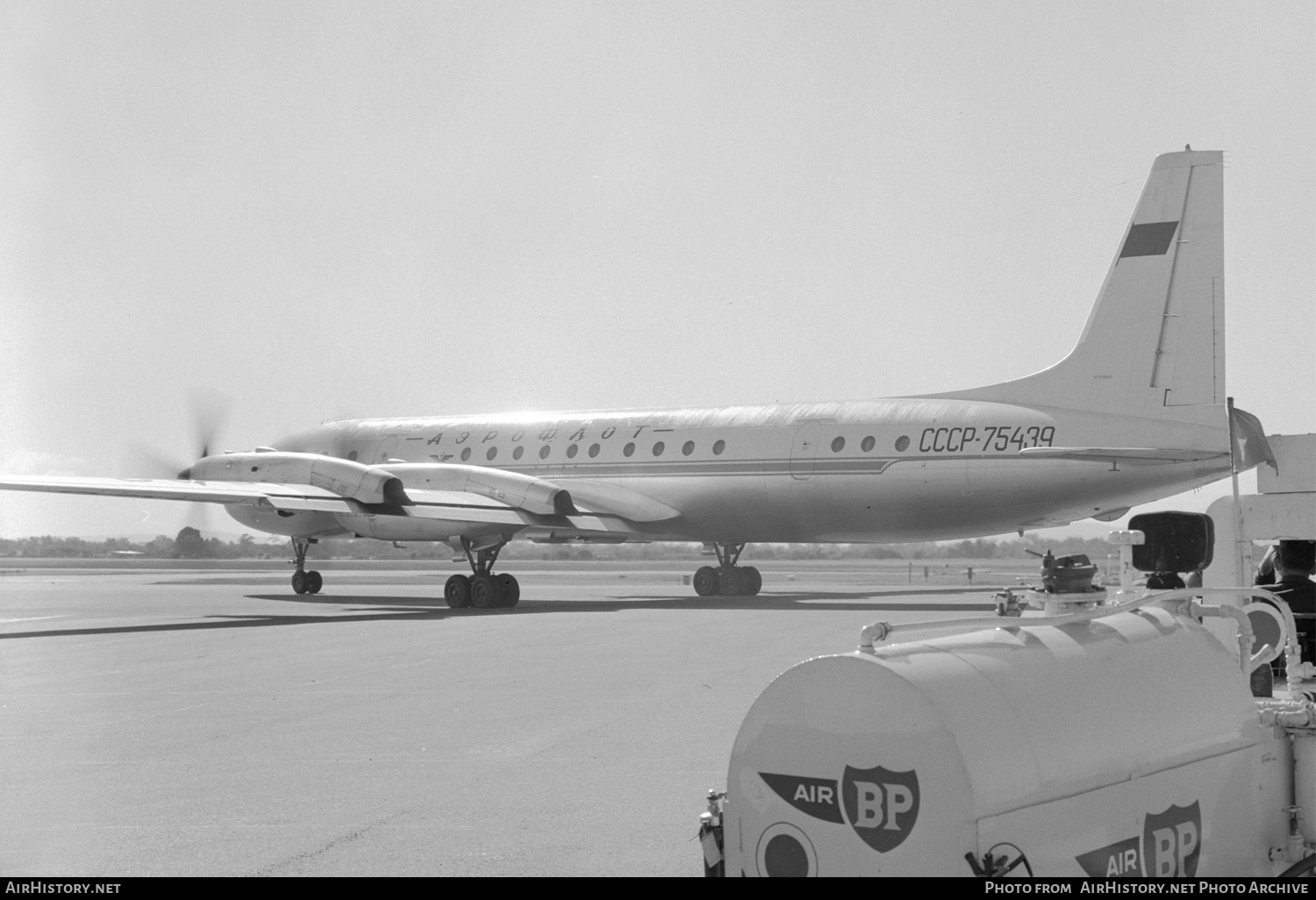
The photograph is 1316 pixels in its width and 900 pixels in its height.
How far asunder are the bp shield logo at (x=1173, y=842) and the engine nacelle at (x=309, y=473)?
19.7 metres

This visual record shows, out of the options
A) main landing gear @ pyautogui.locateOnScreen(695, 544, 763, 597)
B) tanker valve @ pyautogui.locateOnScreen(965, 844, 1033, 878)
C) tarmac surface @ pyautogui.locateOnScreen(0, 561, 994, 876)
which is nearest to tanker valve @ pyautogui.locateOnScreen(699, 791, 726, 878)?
tanker valve @ pyautogui.locateOnScreen(965, 844, 1033, 878)

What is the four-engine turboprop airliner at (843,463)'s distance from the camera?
20781 millimetres

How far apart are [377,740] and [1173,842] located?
20.8ft

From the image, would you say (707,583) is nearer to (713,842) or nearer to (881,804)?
(713,842)

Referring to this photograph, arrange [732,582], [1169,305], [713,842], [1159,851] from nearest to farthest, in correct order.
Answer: [1159,851]
[713,842]
[1169,305]
[732,582]

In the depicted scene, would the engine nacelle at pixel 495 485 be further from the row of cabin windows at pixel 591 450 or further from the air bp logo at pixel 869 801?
the air bp logo at pixel 869 801

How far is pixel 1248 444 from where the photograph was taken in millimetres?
8023

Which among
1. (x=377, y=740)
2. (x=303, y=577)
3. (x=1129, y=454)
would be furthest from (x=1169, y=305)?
(x=303, y=577)

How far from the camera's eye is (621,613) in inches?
890

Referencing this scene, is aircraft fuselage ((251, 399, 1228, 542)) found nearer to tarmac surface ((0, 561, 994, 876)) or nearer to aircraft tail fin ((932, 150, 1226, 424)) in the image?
aircraft tail fin ((932, 150, 1226, 424))

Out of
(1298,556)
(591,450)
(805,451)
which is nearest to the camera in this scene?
(1298,556)

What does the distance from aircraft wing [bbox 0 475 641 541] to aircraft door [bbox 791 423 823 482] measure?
13.5 feet

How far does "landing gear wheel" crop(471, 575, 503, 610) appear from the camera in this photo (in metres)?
24.0

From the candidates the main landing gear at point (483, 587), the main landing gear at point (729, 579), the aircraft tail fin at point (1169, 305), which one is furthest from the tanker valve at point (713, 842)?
the main landing gear at point (729, 579)
